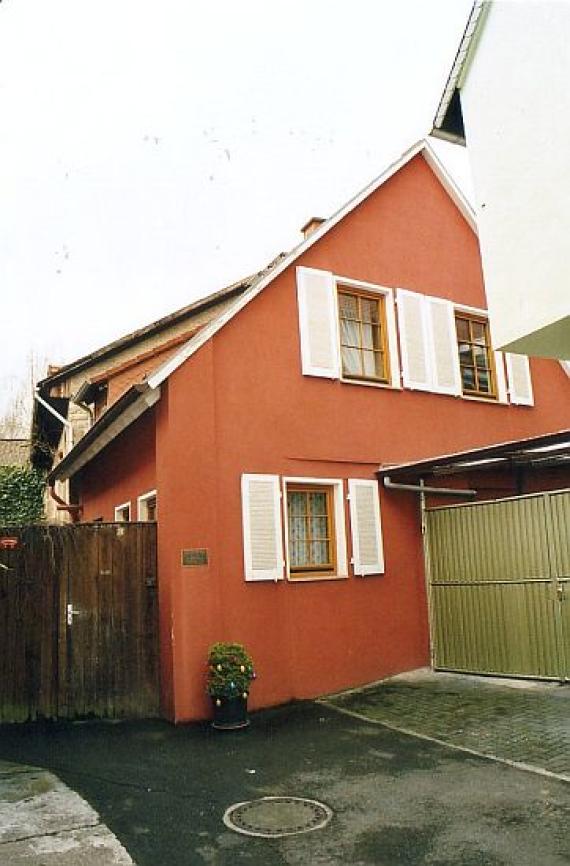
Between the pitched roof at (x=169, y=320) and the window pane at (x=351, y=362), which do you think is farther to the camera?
the pitched roof at (x=169, y=320)

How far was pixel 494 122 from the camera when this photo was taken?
7.34 meters

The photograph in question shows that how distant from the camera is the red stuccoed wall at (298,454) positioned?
29.9 feet

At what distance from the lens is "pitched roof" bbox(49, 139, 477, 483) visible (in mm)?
9375

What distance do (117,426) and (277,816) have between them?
20.4ft

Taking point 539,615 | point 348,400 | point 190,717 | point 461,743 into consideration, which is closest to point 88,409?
point 348,400

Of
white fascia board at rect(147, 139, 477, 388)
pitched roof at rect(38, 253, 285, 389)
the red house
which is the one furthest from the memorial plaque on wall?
pitched roof at rect(38, 253, 285, 389)

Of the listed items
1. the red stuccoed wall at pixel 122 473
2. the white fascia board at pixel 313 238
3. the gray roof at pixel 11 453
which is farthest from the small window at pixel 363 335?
the gray roof at pixel 11 453

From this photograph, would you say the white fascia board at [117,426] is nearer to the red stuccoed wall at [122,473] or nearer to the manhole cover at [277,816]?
the red stuccoed wall at [122,473]

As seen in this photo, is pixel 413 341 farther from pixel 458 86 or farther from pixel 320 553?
pixel 458 86

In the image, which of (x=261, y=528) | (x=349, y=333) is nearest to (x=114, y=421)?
(x=261, y=528)

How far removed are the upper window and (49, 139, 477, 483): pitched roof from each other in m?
2.28

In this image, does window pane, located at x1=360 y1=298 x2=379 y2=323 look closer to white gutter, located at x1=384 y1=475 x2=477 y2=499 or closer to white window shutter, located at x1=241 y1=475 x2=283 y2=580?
white gutter, located at x1=384 y1=475 x2=477 y2=499

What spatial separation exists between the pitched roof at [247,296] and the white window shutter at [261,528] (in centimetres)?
167

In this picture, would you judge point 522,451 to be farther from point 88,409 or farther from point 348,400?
point 88,409
